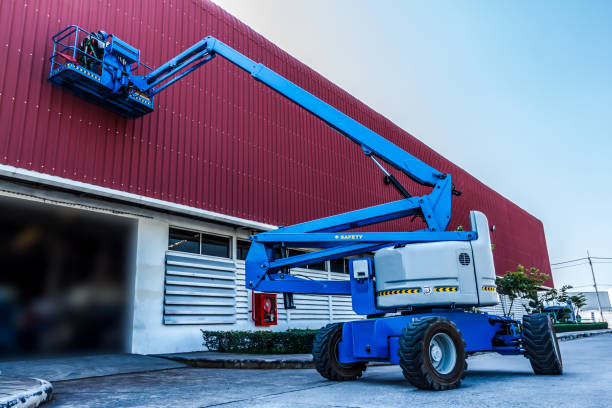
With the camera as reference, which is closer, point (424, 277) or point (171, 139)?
point (424, 277)

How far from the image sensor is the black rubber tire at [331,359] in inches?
308

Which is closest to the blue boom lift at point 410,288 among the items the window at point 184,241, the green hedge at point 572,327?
the window at point 184,241

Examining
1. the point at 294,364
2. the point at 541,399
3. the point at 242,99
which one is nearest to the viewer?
the point at 541,399

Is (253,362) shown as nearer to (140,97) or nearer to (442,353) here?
(442,353)

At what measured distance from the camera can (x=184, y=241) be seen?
47.6 feet

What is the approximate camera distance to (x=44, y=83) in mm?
11016

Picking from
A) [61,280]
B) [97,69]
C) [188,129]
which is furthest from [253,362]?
[97,69]

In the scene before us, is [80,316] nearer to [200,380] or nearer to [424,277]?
[200,380]

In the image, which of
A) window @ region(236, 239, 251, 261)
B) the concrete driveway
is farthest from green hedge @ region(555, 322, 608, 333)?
the concrete driveway

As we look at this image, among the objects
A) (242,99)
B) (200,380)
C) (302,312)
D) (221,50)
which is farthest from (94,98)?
(302,312)

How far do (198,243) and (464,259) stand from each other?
9.49 metres

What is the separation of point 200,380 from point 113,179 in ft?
20.1

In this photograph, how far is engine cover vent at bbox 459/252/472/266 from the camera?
7.57 m

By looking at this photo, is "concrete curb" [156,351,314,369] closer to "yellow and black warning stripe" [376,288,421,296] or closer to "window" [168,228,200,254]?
"yellow and black warning stripe" [376,288,421,296]
